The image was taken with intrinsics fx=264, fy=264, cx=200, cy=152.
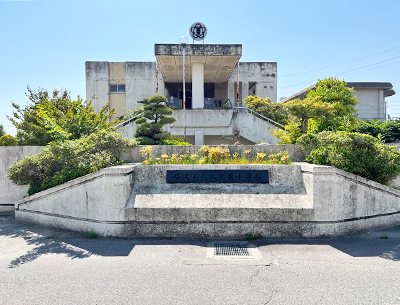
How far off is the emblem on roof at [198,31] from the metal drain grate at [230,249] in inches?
571

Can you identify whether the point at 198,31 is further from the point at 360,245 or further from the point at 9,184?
the point at 360,245

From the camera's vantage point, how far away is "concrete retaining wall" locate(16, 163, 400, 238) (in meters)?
6.43

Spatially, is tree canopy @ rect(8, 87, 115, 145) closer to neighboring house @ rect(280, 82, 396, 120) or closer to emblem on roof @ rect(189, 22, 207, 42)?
emblem on roof @ rect(189, 22, 207, 42)

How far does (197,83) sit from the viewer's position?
56.9ft

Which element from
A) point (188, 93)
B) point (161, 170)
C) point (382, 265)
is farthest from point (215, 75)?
point (382, 265)

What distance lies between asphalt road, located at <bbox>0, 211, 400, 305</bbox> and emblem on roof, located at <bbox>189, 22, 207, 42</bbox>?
14.4m

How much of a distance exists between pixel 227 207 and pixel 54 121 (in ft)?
21.6

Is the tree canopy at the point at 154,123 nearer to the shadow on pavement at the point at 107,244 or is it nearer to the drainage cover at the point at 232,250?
the shadow on pavement at the point at 107,244

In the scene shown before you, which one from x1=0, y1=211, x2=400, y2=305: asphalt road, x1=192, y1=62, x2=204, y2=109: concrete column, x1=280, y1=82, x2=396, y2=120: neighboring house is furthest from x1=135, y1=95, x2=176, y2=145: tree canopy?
x1=280, y1=82, x2=396, y2=120: neighboring house

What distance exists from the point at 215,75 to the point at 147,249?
17544mm

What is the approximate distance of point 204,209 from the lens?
6441 millimetres

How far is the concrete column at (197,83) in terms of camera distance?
56.3 feet

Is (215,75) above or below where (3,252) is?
above

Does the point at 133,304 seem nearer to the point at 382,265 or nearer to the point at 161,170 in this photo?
the point at 161,170
